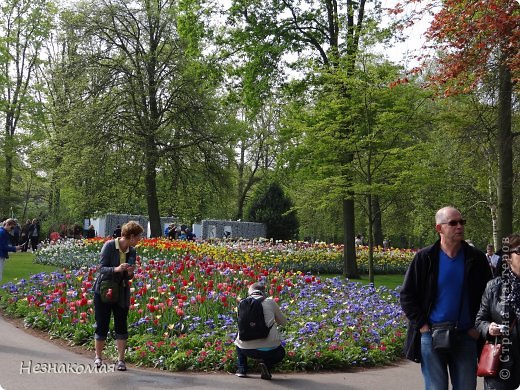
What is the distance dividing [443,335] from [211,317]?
18.5ft

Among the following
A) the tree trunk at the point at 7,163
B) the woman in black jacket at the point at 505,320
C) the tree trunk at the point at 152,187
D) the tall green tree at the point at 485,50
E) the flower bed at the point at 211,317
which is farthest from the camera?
the tree trunk at the point at 7,163

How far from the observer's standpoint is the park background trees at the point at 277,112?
14.9m

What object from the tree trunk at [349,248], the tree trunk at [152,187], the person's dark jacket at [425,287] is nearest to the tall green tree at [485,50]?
the tree trunk at [349,248]

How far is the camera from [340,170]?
16484 mm

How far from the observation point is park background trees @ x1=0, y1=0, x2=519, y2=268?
14.9 metres

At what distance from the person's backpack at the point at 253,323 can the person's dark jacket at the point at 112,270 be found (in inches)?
54.6

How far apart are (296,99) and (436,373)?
17.9 metres

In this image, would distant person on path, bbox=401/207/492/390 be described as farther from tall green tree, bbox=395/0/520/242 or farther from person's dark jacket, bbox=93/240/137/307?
tall green tree, bbox=395/0/520/242

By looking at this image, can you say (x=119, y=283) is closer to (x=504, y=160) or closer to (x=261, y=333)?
(x=261, y=333)

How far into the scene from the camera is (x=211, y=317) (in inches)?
374

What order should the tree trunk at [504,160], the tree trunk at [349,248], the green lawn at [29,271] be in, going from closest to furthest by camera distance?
the tree trunk at [504,160] < the green lawn at [29,271] < the tree trunk at [349,248]

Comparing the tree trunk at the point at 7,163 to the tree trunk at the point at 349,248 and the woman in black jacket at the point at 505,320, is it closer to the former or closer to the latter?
the tree trunk at the point at 349,248

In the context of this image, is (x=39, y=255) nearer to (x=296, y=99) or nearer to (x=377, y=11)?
(x=296, y=99)

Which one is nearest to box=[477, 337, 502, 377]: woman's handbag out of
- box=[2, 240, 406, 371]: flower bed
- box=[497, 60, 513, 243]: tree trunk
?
box=[2, 240, 406, 371]: flower bed
